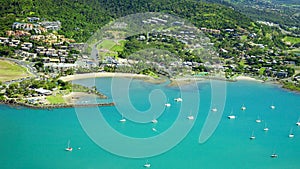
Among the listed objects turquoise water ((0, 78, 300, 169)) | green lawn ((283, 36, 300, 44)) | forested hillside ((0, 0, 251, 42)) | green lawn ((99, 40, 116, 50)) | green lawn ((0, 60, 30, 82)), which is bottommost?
turquoise water ((0, 78, 300, 169))

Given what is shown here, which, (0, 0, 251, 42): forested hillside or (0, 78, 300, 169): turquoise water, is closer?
(0, 78, 300, 169): turquoise water

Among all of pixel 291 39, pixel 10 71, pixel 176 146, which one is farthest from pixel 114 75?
pixel 291 39

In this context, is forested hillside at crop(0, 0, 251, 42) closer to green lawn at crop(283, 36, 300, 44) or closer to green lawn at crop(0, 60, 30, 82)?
green lawn at crop(283, 36, 300, 44)

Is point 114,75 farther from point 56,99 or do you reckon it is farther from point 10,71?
point 56,99

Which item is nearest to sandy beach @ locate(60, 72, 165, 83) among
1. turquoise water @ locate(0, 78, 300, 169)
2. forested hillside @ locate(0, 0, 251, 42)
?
turquoise water @ locate(0, 78, 300, 169)

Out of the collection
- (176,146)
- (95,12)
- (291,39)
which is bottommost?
(176,146)

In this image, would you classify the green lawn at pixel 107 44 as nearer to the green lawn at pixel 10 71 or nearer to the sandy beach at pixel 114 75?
the sandy beach at pixel 114 75

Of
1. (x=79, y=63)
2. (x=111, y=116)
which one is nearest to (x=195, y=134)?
(x=111, y=116)
